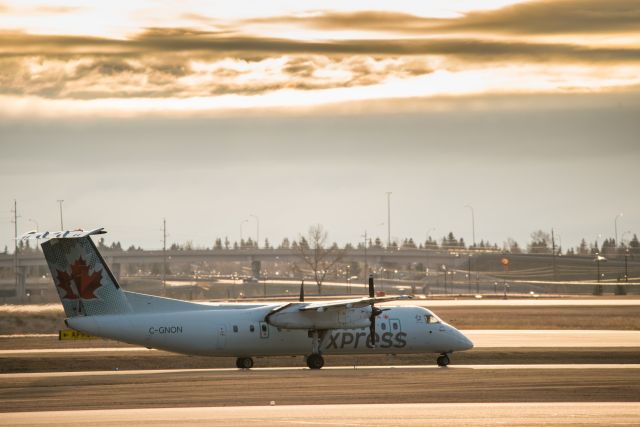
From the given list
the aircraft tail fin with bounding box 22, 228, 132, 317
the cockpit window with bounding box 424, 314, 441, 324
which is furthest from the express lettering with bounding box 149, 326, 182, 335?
the cockpit window with bounding box 424, 314, 441, 324

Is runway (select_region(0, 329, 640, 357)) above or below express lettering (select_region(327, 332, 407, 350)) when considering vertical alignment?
below

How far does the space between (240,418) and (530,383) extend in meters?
13.6

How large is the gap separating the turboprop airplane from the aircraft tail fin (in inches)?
1.7

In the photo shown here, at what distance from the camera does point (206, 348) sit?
48.9 m

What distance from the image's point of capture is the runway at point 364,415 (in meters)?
33.2

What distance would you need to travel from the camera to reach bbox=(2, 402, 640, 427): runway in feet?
109

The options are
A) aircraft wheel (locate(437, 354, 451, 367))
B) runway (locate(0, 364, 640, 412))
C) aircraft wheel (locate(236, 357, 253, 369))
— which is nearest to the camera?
runway (locate(0, 364, 640, 412))

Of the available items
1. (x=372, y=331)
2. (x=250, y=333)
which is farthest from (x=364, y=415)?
Answer: (x=372, y=331)

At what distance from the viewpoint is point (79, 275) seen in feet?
155

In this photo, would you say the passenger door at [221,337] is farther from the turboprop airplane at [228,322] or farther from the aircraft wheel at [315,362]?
the aircraft wheel at [315,362]

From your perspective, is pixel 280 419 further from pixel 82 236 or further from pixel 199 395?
pixel 82 236

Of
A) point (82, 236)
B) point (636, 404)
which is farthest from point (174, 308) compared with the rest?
point (636, 404)

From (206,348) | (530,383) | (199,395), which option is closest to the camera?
(199,395)

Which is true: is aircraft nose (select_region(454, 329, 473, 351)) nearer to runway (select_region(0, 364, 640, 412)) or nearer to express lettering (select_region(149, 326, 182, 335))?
runway (select_region(0, 364, 640, 412))
